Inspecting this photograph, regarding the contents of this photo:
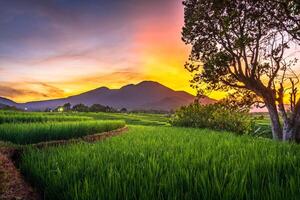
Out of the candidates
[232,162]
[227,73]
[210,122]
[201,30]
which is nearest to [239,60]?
[227,73]

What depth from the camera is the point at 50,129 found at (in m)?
11.8

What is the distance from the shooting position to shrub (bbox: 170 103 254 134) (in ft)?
66.4

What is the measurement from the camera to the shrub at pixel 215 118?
20.2 m

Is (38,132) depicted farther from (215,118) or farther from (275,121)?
(215,118)

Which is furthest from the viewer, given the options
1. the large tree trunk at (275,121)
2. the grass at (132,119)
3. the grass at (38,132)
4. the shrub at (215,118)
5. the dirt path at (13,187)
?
the grass at (132,119)

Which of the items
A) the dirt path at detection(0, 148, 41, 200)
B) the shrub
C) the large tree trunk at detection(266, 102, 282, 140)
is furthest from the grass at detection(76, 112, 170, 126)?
the dirt path at detection(0, 148, 41, 200)

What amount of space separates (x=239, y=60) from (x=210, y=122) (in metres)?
6.66

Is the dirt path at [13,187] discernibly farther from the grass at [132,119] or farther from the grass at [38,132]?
the grass at [132,119]

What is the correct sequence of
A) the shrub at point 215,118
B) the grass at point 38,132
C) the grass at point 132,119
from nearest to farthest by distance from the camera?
1. the grass at point 38,132
2. the shrub at point 215,118
3. the grass at point 132,119

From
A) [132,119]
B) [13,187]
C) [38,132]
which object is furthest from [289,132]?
[132,119]

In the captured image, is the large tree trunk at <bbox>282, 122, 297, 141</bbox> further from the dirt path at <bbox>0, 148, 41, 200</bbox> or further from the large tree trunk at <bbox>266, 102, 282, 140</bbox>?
the dirt path at <bbox>0, 148, 41, 200</bbox>

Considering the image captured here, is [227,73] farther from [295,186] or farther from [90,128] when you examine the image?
[295,186]

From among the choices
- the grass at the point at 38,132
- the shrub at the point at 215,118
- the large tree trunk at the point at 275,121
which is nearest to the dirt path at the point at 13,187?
the grass at the point at 38,132

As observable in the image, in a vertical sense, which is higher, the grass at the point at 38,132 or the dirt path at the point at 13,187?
the grass at the point at 38,132
